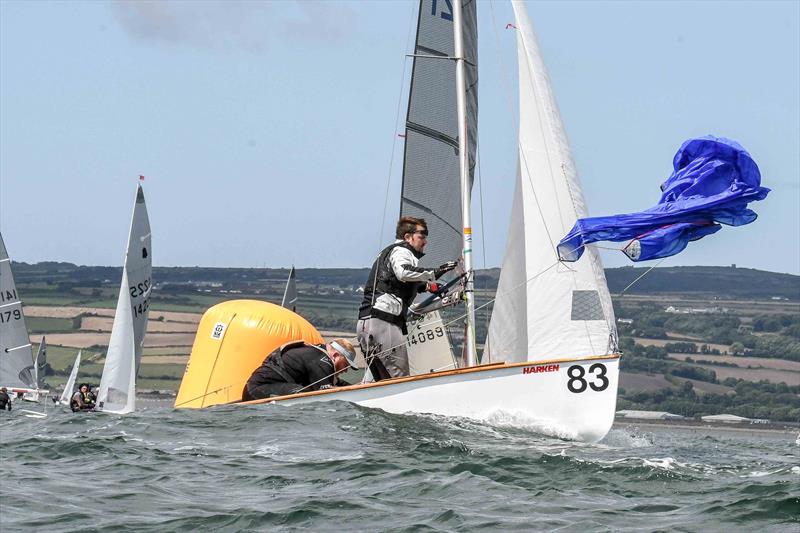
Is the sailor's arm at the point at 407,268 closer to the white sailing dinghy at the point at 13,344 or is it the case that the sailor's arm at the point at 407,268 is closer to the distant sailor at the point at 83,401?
the distant sailor at the point at 83,401

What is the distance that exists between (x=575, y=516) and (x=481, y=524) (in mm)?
702

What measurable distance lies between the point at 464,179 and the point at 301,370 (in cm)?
362

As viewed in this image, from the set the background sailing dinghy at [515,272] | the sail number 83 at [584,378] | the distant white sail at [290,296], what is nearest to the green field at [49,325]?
the distant white sail at [290,296]

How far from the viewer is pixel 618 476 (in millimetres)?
10055

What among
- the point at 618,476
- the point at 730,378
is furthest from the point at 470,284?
the point at 730,378

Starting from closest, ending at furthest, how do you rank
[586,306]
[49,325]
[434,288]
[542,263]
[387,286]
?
[387,286] → [434,288] → [586,306] → [542,263] → [49,325]

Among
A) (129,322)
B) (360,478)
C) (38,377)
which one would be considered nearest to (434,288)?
(360,478)

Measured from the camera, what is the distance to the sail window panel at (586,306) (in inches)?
585

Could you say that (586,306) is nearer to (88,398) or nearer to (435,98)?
(435,98)

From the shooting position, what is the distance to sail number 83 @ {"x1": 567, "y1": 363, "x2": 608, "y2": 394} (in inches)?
520

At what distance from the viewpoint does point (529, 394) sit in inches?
521

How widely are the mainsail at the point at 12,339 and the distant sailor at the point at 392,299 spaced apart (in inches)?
1172

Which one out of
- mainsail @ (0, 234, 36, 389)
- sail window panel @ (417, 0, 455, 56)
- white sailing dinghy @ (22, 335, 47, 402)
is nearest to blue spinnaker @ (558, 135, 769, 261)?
sail window panel @ (417, 0, 455, 56)

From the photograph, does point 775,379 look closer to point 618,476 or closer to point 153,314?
point 153,314
